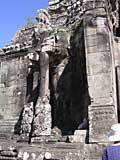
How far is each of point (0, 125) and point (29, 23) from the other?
20.8ft

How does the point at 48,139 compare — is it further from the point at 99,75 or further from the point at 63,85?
the point at 63,85

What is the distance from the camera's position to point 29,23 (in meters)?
16.3

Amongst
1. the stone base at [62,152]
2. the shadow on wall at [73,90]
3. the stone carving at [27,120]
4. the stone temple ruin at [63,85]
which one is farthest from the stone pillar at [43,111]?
the stone base at [62,152]

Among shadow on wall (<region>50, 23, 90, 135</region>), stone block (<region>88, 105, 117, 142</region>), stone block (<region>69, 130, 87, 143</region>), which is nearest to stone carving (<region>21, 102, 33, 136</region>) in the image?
shadow on wall (<region>50, 23, 90, 135</region>)

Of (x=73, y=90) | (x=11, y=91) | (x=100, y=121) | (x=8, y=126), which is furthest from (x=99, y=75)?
(x=11, y=91)

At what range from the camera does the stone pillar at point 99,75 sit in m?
8.30

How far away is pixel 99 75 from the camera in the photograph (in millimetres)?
8945

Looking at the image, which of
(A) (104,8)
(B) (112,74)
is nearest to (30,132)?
(B) (112,74)

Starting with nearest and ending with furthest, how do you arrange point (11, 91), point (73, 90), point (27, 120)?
1. point (27, 120)
2. point (73, 90)
3. point (11, 91)

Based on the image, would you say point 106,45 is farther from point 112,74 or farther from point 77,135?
point 77,135

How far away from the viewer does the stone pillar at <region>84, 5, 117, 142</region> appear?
8305 mm

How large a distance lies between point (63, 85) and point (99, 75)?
2.95 meters

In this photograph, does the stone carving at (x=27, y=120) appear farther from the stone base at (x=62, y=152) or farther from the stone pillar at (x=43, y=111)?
the stone base at (x=62, y=152)

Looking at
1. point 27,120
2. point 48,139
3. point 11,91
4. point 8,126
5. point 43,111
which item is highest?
point 11,91
